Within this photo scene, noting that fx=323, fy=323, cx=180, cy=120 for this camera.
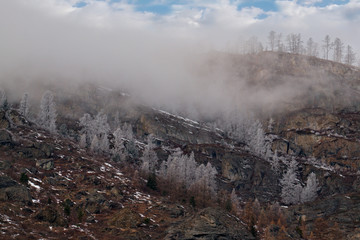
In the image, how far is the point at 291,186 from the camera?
163 meters

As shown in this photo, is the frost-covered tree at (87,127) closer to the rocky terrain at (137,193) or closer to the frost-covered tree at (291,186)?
the rocky terrain at (137,193)

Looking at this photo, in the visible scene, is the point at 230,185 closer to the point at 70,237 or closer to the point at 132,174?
the point at 132,174

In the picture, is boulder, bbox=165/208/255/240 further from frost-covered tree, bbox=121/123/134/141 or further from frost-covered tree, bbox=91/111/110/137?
frost-covered tree, bbox=91/111/110/137

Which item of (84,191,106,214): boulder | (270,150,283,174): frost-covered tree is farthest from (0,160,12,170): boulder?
(270,150,283,174): frost-covered tree

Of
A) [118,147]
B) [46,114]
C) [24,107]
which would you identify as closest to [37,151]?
[118,147]

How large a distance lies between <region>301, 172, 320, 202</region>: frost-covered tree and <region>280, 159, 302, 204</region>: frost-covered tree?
2.40m

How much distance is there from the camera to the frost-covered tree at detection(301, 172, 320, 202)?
153 m

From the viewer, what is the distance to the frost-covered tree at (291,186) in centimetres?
15450

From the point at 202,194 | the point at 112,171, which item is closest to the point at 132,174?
the point at 112,171

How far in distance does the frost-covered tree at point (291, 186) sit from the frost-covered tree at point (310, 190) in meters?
2.40

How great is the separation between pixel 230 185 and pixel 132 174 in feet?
197

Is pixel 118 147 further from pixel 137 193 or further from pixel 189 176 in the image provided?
pixel 137 193

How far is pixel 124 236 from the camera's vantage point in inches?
2931

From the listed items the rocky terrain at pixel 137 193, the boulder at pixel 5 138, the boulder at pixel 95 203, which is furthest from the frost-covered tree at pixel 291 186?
→ the boulder at pixel 5 138
